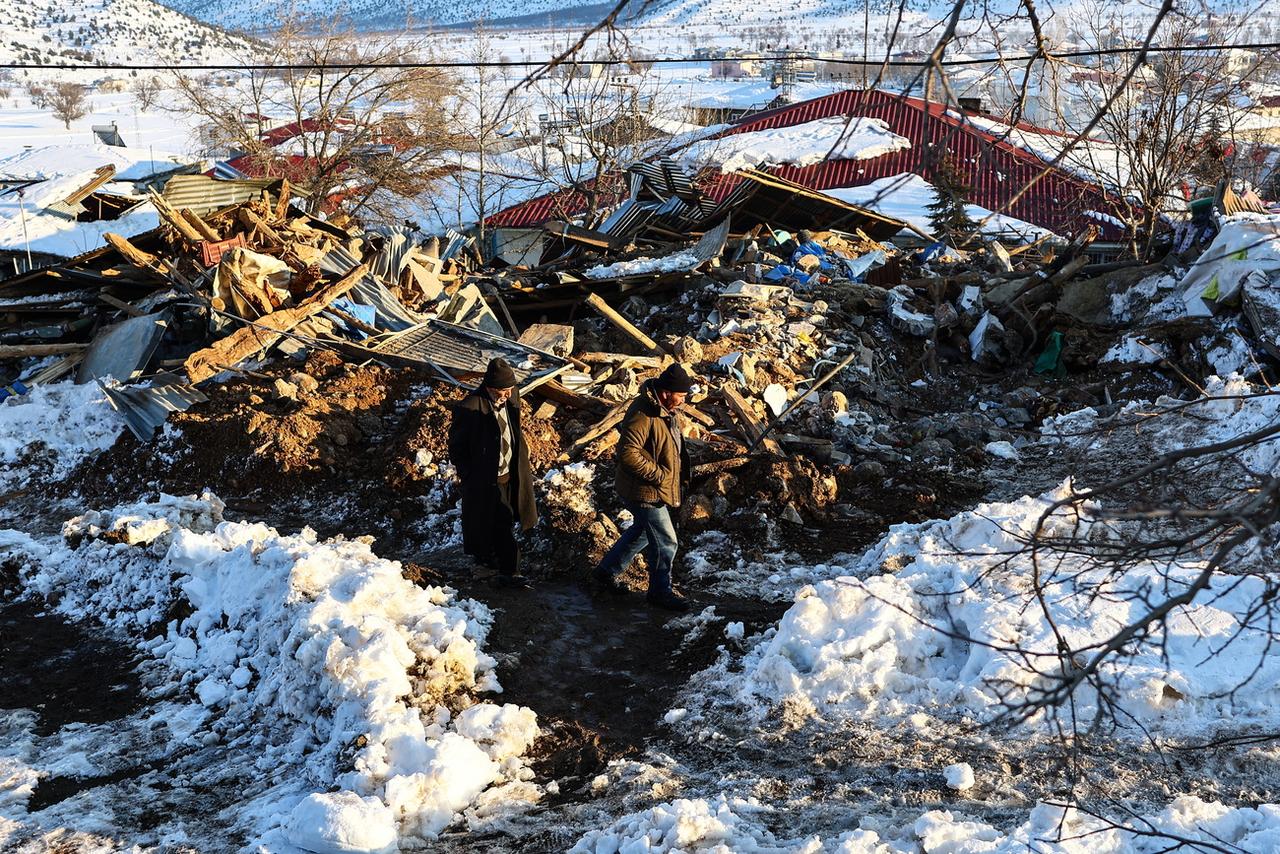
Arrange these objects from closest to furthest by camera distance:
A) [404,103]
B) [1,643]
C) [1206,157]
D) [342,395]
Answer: [1,643] → [342,395] → [1206,157] → [404,103]

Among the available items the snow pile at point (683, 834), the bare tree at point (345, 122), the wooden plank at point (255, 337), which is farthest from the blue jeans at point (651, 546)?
the bare tree at point (345, 122)

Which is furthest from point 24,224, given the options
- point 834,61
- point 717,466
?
point 834,61

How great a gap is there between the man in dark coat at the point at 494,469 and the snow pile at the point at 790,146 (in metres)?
23.1

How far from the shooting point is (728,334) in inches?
461

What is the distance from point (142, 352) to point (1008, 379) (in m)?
9.78

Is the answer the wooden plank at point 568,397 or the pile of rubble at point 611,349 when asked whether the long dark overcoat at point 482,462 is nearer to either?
the pile of rubble at point 611,349

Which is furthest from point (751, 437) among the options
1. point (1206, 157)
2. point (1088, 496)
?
point (1206, 157)

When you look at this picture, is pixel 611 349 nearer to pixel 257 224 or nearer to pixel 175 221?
pixel 257 224

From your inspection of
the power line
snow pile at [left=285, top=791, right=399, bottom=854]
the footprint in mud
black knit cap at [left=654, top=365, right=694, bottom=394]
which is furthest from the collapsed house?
snow pile at [left=285, top=791, right=399, bottom=854]

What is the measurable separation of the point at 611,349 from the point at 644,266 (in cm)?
216

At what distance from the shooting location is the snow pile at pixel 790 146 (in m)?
30.2

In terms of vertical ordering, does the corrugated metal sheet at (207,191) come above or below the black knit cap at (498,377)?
above

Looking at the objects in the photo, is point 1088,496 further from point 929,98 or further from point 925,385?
point 925,385

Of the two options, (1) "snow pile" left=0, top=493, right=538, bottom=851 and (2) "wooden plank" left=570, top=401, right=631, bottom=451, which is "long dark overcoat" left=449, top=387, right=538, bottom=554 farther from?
(2) "wooden plank" left=570, top=401, right=631, bottom=451
